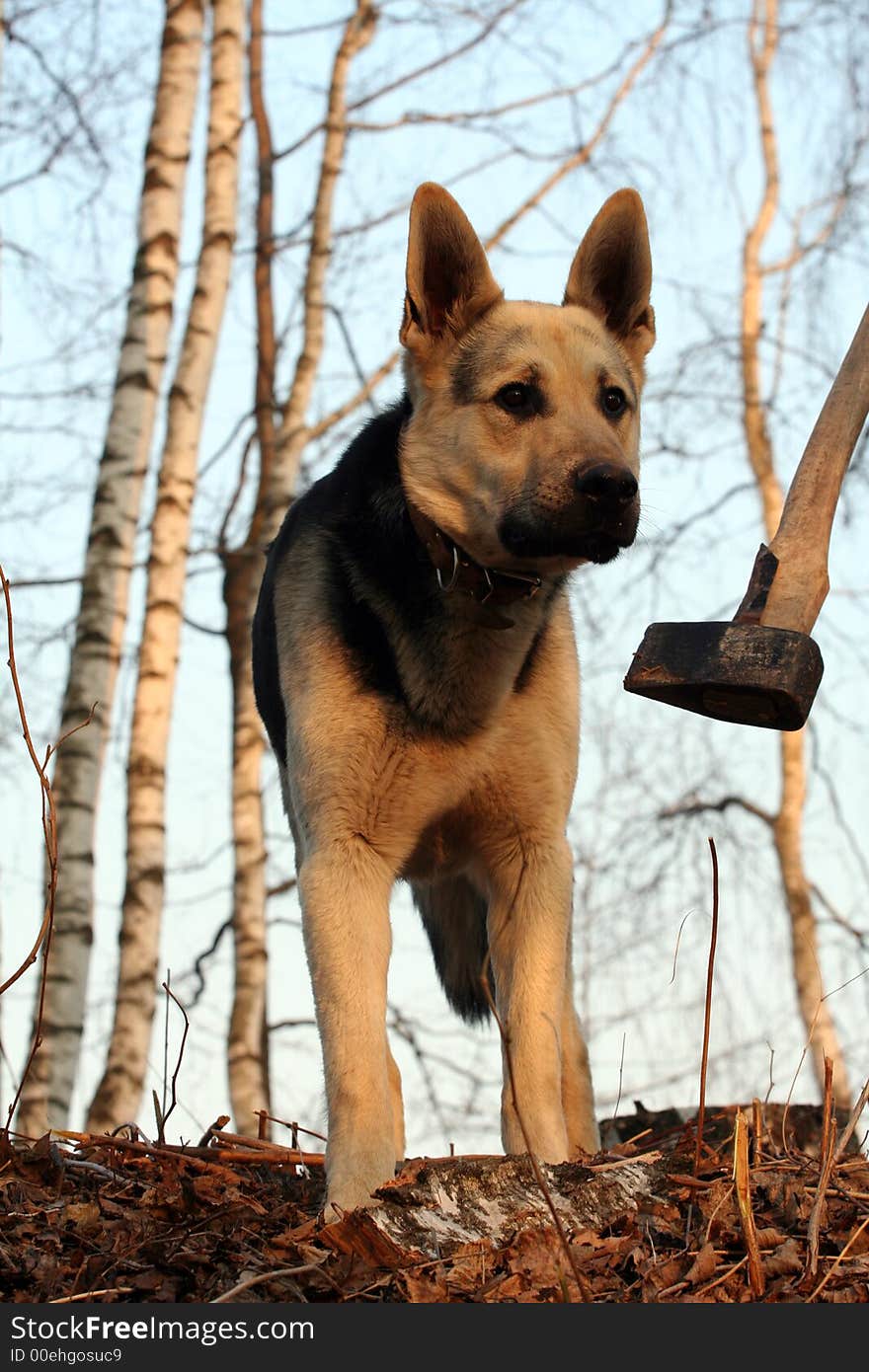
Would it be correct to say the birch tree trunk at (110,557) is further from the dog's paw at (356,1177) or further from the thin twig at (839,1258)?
the thin twig at (839,1258)

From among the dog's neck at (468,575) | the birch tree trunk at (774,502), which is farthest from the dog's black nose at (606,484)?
the birch tree trunk at (774,502)

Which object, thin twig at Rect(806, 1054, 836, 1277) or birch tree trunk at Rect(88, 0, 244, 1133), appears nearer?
thin twig at Rect(806, 1054, 836, 1277)

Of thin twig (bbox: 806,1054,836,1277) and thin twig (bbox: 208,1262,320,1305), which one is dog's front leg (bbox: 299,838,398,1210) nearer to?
thin twig (bbox: 208,1262,320,1305)

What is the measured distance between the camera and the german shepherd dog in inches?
153

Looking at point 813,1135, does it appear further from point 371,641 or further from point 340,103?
point 340,103

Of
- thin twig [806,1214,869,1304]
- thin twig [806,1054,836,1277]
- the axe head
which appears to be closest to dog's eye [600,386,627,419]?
the axe head

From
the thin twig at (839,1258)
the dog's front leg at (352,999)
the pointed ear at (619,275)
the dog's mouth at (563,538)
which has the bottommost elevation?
the thin twig at (839,1258)

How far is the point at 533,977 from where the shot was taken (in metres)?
4.13

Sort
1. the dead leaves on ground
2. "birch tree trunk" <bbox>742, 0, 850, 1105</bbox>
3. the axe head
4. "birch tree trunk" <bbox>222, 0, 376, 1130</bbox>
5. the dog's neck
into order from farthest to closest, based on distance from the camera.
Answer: "birch tree trunk" <bbox>742, 0, 850, 1105</bbox> < "birch tree trunk" <bbox>222, 0, 376, 1130</bbox> < the dog's neck < the axe head < the dead leaves on ground

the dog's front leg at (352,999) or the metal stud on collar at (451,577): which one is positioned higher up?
the metal stud on collar at (451,577)

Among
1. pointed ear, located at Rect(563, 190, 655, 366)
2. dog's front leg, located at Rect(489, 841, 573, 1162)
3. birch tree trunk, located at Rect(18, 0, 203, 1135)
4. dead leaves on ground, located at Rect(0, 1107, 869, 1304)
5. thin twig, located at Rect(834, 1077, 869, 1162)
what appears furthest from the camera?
birch tree trunk, located at Rect(18, 0, 203, 1135)

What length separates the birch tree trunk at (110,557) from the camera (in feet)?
26.7

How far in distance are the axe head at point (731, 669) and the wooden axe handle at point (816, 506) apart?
0.11 meters

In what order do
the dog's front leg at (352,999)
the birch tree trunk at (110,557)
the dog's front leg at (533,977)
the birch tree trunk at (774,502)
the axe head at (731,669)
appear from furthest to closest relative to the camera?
the birch tree trunk at (774,502)
the birch tree trunk at (110,557)
the dog's front leg at (533,977)
the dog's front leg at (352,999)
the axe head at (731,669)
